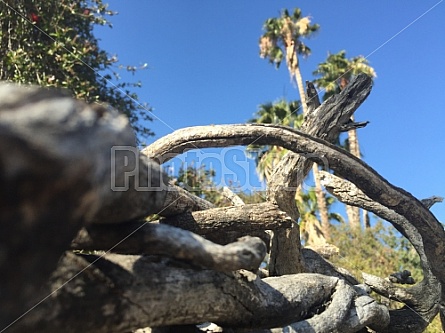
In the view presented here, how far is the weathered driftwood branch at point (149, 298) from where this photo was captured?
2.12 meters

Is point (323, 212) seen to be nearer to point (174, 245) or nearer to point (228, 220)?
point (228, 220)

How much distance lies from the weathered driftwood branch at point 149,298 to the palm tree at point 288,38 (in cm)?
1840

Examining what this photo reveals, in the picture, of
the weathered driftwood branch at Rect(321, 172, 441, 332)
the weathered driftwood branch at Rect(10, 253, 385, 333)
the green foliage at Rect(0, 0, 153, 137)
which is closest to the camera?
the weathered driftwood branch at Rect(10, 253, 385, 333)

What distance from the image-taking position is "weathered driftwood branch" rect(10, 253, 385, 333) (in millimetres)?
2123

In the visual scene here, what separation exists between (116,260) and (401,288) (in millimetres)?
4053

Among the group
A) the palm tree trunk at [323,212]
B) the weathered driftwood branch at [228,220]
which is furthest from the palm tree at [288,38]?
the weathered driftwood branch at [228,220]

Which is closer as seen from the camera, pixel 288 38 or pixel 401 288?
pixel 401 288

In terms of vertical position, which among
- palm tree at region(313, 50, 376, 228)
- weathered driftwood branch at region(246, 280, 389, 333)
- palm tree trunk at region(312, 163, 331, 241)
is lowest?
weathered driftwood branch at region(246, 280, 389, 333)

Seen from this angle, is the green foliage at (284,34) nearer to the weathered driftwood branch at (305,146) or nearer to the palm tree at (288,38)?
the palm tree at (288,38)

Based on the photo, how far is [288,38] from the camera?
21219mm

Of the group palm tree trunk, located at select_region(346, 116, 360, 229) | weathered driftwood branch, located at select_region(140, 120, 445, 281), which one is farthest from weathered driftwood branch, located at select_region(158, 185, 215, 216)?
palm tree trunk, located at select_region(346, 116, 360, 229)

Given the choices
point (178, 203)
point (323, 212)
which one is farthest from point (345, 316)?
point (323, 212)

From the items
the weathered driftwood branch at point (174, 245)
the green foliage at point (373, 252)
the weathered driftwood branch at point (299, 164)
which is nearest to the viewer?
the weathered driftwood branch at point (174, 245)

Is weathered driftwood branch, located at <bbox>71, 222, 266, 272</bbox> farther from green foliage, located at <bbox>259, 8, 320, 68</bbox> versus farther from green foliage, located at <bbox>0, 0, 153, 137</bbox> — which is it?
green foliage, located at <bbox>259, 8, 320, 68</bbox>
